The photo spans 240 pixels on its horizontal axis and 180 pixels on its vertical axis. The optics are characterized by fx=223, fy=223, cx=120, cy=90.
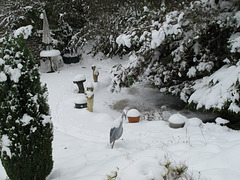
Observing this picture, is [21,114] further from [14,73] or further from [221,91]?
[221,91]

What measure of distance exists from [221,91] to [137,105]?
11.0 feet

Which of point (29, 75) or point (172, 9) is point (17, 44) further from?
point (172, 9)

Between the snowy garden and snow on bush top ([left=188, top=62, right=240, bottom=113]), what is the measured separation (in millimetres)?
25

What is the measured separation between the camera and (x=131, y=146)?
4.09 metres

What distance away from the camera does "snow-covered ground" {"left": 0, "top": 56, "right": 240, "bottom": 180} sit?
226cm

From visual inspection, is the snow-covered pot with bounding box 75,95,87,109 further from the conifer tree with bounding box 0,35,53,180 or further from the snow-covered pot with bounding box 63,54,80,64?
the snow-covered pot with bounding box 63,54,80,64

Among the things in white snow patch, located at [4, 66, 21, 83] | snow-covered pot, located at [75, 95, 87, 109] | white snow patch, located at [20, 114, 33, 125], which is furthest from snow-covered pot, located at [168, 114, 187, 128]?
white snow patch, located at [4, 66, 21, 83]

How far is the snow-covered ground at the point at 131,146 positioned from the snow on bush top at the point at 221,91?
1.70ft

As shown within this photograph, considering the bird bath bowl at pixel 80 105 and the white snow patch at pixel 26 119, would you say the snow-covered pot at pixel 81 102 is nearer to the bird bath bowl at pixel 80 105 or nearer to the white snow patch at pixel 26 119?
the bird bath bowl at pixel 80 105

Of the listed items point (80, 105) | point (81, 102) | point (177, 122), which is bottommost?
point (80, 105)

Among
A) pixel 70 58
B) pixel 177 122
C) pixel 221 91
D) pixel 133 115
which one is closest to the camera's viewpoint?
pixel 221 91

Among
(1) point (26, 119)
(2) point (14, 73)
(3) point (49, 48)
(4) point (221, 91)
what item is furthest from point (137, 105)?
(3) point (49, 48)

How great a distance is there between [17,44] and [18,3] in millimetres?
10557

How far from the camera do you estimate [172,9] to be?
6133 millimetres
